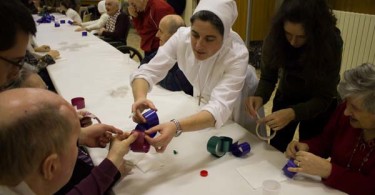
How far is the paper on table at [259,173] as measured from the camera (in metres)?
1.22

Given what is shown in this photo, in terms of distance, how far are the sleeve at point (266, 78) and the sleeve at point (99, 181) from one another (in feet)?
3.09

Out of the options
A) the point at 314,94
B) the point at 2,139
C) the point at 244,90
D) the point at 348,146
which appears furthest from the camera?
the point at 244,90

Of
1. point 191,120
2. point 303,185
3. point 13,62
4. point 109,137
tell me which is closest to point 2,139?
point 13,62

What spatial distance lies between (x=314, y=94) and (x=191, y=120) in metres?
0.69

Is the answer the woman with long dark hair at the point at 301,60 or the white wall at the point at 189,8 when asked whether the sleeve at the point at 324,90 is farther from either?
the white wall at the point at 189,8

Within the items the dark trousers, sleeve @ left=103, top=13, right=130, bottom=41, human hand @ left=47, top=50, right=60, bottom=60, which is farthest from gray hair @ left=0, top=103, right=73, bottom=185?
sleeve @ left=103, top=13, right=130, bottom=41

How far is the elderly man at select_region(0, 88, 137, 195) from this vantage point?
0.73 metres

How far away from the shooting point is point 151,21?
11.1 feet

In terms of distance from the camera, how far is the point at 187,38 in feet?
5.70

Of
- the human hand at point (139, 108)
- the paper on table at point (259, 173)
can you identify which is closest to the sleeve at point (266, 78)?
the paper on table at point (259, 173)

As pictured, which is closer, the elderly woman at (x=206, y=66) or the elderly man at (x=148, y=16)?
the elderly woman at (x=206, y=66)

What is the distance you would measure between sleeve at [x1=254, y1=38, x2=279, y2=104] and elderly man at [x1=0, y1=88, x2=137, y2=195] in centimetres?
115

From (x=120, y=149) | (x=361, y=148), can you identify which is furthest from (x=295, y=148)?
(x=120, y=149)

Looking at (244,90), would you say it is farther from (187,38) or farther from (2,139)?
(2,139)
